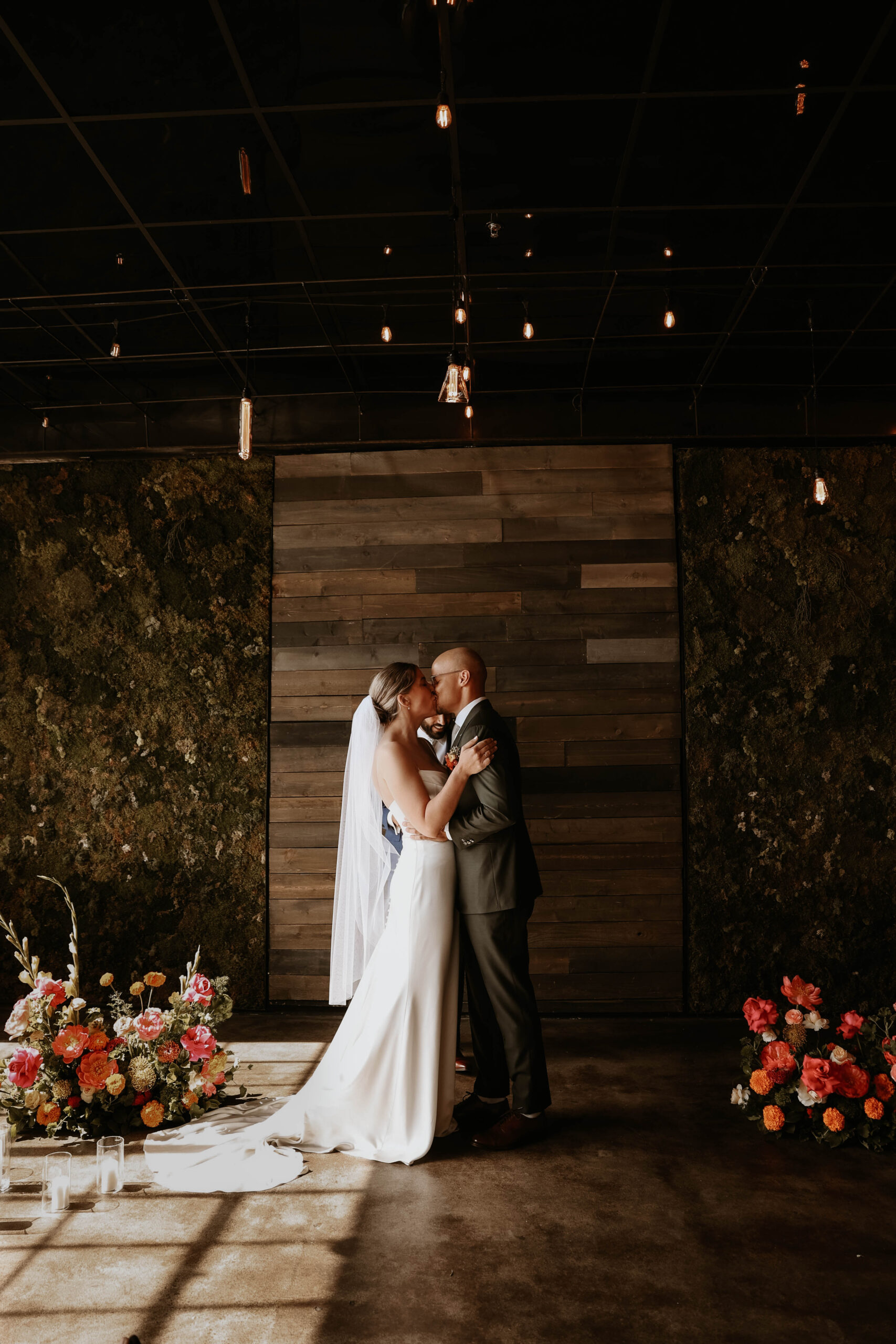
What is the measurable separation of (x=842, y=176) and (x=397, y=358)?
103 inches

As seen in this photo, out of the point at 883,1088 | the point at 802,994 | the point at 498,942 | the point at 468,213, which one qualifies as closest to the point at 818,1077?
the point at 883,1088

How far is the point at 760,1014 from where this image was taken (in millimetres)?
3951

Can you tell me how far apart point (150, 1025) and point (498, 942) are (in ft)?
4.74

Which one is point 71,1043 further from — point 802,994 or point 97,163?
point 97,163

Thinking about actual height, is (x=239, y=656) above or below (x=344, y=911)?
above

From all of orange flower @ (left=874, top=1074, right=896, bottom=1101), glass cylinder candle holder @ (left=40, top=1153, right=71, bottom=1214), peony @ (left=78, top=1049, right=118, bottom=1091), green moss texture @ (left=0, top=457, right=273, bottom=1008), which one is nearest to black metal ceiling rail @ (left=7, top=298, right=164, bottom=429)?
green moss texture @ (left=0, top=457, right=273, bottom=1008)

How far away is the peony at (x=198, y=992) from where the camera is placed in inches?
158

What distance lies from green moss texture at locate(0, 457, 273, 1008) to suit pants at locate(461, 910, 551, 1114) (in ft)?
7.36

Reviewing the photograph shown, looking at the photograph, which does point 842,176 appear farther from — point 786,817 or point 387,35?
point 786,817

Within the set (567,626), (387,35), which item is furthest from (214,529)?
(387,35)

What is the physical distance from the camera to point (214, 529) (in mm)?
5844

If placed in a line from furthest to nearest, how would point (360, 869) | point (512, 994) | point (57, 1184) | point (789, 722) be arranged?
point (789, 722), point (360, 869), point (512, 994), point (57, 1184)

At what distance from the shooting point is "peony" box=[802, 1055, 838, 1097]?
364 centimetres

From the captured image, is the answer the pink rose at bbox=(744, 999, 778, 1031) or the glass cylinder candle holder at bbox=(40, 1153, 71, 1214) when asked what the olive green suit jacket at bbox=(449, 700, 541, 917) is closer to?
the pink rose at bbox=(744, 999, 778, 1031)
